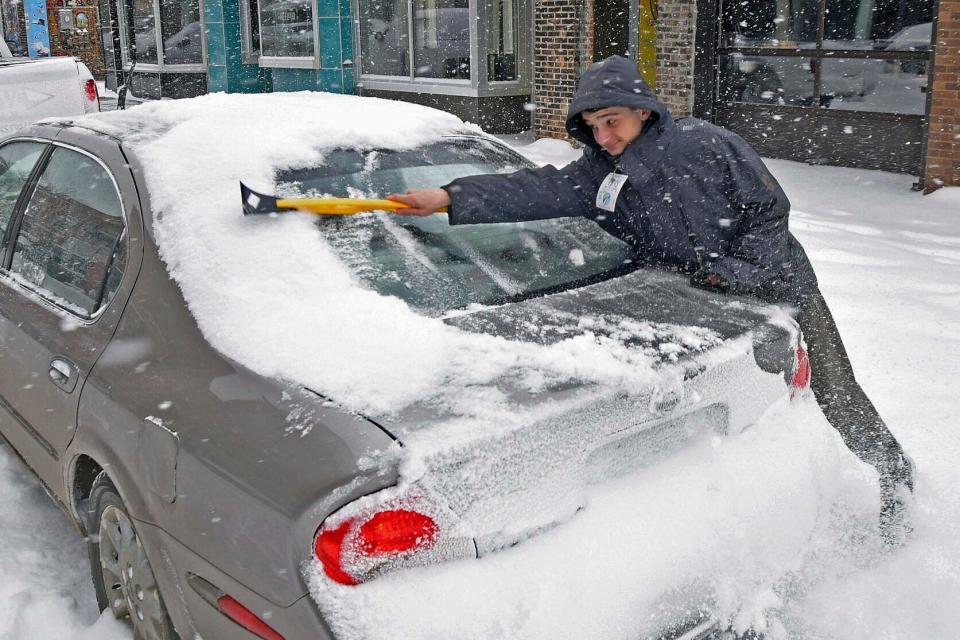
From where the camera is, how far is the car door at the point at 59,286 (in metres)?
2.72

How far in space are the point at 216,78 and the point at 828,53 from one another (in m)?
13.2

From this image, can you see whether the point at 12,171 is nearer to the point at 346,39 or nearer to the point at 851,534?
the point at 851,534

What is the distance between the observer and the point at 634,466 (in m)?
2.17

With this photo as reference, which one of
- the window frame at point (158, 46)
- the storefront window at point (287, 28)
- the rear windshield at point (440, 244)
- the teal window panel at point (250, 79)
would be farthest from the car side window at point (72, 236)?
the window frame at point (158, 46)

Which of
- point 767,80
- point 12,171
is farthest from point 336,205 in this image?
point 767,80

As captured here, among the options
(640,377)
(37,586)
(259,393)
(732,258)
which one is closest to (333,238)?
(259,393)

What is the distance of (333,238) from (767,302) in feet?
4.26

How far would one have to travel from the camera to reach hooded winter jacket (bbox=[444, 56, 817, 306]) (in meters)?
3.02

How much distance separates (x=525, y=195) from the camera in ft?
10.4

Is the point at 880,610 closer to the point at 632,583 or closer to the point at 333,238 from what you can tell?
the point at 632,583

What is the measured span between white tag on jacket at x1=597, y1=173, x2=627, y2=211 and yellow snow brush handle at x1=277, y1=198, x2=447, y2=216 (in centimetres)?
77

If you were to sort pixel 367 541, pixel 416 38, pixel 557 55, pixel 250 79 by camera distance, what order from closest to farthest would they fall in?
pixel 367 541 → pixel 557 55 → pixel 416 38 → pixel 250 79

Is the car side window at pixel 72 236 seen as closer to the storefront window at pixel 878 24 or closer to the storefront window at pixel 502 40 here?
the storefront window at pixel 878 24

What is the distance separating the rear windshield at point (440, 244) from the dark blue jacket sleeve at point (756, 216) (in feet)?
1.26
